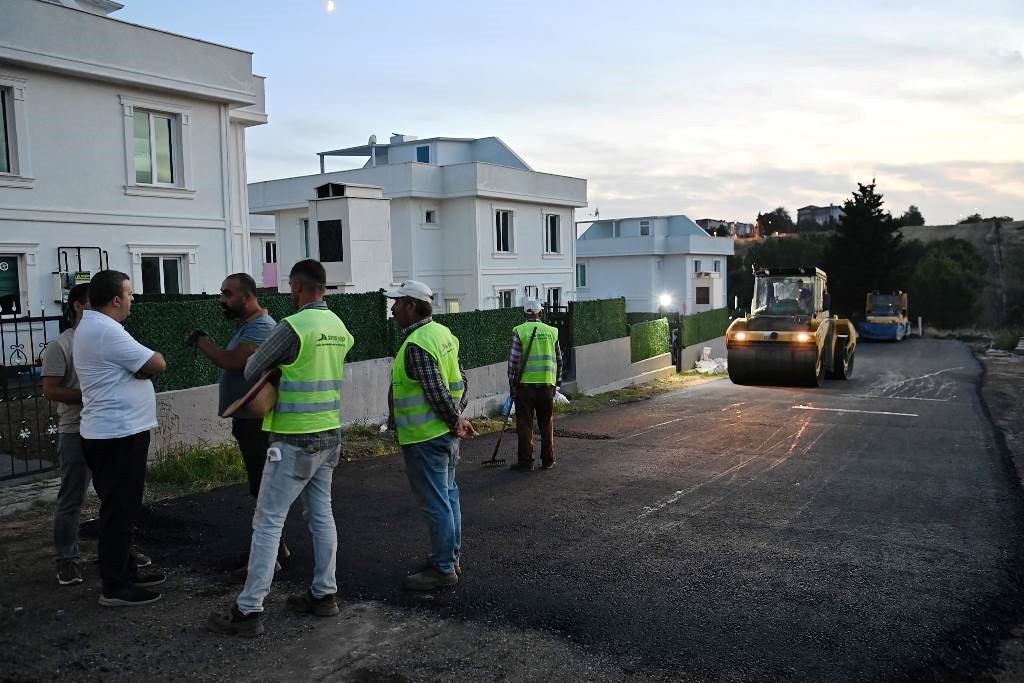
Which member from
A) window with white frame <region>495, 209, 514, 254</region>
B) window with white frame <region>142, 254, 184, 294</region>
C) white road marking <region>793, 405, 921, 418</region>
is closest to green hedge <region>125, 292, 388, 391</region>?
window with white frame <region>142, 254, 184, 294</region>

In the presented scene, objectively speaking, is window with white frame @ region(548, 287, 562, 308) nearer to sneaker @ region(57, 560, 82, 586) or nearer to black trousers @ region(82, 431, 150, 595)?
sneaker @ region(57, 560, 82, 586)

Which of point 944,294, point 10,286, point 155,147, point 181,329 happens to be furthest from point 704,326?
point 944,294

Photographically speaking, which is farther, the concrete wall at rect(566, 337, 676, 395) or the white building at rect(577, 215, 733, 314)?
the white building at rect(577, 215, 733, 314)

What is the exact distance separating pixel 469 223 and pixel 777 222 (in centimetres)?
9082

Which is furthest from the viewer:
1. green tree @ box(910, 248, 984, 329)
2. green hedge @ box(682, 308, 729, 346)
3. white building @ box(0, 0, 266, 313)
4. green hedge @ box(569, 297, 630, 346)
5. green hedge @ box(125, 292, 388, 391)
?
green tree @ box(910, 248, 984, 329)

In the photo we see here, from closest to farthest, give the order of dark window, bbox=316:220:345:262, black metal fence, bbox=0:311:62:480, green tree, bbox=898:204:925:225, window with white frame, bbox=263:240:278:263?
black metal fence, bbox=0:311:62:480, dark window, bbox=316:220:345:262, window with white frame, bbox=263:240:278:263, green tree, bbox=898:204:925:225

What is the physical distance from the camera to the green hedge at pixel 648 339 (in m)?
21.1

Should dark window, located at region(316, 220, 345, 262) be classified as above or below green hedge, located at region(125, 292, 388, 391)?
above

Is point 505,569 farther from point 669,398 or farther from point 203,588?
point 669,398

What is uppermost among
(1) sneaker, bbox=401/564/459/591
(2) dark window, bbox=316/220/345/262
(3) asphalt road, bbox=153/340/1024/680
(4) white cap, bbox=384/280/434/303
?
(2) dark window, bbox=316/220/345/262

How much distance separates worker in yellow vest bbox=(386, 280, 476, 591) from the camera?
213 inches

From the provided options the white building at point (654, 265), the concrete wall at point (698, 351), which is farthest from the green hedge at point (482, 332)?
the white building at point (654, 265)

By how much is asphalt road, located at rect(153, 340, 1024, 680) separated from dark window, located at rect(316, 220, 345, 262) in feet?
30.5

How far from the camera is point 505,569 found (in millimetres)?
5875
